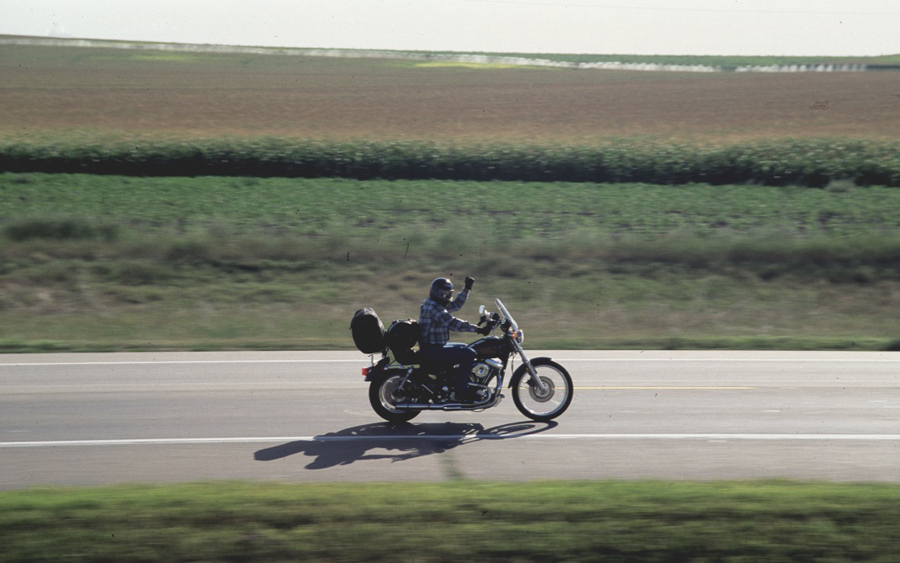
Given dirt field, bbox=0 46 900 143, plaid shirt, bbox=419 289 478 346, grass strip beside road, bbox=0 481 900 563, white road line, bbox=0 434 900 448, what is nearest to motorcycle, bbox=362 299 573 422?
plaid shirt, bbox=419 289 478 346

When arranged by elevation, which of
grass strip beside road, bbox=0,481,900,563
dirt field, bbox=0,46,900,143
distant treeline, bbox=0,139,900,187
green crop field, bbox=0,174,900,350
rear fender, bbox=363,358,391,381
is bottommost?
grass strip beside road, bbox=0,481,900,563

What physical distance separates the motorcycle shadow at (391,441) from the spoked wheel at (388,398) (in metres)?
0.10

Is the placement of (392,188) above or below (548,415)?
above

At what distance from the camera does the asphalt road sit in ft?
28.1

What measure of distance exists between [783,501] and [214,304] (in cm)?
1448

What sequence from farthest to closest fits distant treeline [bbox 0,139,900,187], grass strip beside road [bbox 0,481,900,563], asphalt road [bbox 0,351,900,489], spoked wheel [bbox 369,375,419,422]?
distant treeline [bbox 0,139,900,187], spoked wheel [bbox 369,375,419,422], asphalt road [bbox 0,351,900,489], grass strip beside road [bbox 0,481,900,563]

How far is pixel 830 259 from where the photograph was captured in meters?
21.1

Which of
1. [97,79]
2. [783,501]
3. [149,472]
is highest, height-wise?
[97,79]

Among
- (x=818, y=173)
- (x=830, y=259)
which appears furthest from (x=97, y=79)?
(x=830, y=259)

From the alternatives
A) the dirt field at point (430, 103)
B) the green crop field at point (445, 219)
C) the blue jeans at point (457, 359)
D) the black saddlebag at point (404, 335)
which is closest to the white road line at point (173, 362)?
the green crop field at point (445, 219)

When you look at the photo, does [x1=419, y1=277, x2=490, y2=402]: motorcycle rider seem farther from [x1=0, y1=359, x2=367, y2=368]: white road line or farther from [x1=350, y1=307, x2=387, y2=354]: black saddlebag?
[x1=0, y1=359, x2=367, y2=368]: white road line

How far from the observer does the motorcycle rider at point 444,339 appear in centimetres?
1030

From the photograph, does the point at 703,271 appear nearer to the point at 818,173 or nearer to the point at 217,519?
the point at 818,173

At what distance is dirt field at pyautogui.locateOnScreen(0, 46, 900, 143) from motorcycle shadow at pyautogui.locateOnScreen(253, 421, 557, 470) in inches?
1054
